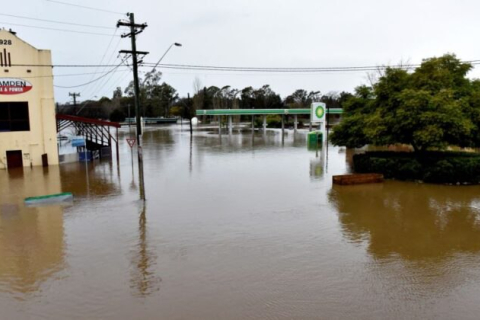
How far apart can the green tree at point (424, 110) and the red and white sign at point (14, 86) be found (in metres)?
19.8

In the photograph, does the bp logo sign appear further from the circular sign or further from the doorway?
the doorway

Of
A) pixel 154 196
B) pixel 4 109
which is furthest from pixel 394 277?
pixel 4 109

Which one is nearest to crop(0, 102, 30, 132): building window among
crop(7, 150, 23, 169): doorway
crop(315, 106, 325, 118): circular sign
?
crop(7, 150, 23, 169): doorway

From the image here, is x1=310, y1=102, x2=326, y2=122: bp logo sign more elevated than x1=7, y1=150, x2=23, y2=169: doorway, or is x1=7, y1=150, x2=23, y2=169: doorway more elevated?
x1=310, y1=102, x2=326, y2=122: bp logo sign

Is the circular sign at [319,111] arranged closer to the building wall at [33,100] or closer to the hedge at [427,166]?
the hedge at [427,166]

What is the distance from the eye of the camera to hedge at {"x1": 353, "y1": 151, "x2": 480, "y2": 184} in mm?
18312

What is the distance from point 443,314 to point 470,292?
1.25 meters

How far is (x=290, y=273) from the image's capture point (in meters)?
8.60

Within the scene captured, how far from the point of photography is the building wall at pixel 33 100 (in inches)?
945

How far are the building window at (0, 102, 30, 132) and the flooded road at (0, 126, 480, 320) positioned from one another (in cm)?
752

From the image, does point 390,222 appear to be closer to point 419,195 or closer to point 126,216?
point 419,195

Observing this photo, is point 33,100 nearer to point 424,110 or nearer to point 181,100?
point 424,110

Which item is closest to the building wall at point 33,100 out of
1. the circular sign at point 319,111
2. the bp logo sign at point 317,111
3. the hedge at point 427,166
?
the hedge at point 427,166

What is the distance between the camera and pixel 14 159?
24.9 m
